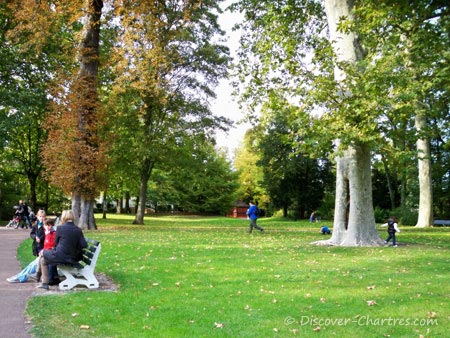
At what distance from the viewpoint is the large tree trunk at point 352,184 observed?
16.9 meters

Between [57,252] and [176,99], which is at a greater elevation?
[176,99]

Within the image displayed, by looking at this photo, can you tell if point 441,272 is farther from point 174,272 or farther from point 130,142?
point 130,142

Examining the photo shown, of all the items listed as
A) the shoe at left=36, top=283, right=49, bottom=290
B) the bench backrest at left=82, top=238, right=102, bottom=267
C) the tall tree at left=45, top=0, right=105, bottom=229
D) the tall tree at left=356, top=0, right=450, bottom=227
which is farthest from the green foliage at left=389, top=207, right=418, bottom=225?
the shoe at left=36, top=283, right=49, bottom=290

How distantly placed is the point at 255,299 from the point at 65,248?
3700 mm

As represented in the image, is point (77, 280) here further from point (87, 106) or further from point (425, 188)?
point (425, 188)

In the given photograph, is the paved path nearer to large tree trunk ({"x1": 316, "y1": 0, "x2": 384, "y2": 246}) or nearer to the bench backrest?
the bench backrest

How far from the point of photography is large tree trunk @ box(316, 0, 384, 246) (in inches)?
667

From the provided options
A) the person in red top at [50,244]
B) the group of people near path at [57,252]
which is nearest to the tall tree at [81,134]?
the person in red top at [50,244]

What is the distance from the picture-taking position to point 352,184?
1719 centimetres

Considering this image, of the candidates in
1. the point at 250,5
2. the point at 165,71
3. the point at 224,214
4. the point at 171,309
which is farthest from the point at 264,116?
the point at 224,214

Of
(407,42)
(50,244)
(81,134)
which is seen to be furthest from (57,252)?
(81,134)

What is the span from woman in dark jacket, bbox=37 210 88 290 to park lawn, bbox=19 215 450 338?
68 cm

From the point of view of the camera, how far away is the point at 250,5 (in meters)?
23.3

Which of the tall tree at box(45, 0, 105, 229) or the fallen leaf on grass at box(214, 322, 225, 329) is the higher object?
the tall tree at box(45, 0, 105, 229)
